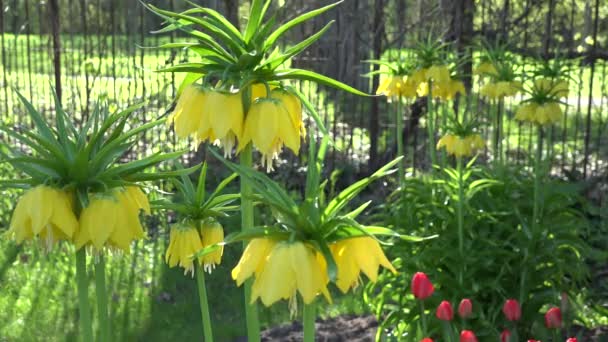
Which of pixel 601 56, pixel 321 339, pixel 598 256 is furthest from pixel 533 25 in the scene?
pixel 321 339

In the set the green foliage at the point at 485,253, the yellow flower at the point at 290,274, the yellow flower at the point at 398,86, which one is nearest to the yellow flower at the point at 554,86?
the green foliage at the point at 485,253

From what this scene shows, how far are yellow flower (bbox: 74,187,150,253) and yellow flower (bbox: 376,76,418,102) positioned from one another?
311cm

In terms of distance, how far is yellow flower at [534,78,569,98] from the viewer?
4477mm

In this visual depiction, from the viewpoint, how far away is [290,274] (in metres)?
1.62

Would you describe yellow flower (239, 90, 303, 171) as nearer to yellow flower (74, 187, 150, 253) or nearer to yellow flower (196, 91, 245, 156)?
yellow flower (196, 91, 245, 156)

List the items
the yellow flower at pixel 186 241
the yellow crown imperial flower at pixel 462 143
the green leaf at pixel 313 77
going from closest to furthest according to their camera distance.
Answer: the green leaf at pixel 313 77 < the yellow flower at pixel 186 241 < the yellow crown imperial flower at pixel 462 143

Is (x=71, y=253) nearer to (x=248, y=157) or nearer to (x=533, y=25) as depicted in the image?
(x=533, y=25)

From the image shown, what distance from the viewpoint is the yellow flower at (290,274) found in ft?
5.30

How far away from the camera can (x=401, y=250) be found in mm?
4668

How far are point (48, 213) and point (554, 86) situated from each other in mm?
3167

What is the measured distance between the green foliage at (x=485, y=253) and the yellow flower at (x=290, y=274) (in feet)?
9.15

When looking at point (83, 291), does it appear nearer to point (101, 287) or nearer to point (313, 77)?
point (101, 287)

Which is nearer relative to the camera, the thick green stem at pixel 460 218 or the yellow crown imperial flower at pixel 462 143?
the thick green stem at pixel 460 218

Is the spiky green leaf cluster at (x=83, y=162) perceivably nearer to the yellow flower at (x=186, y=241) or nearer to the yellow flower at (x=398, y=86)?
the yellow flower at (x=186, y=241)
